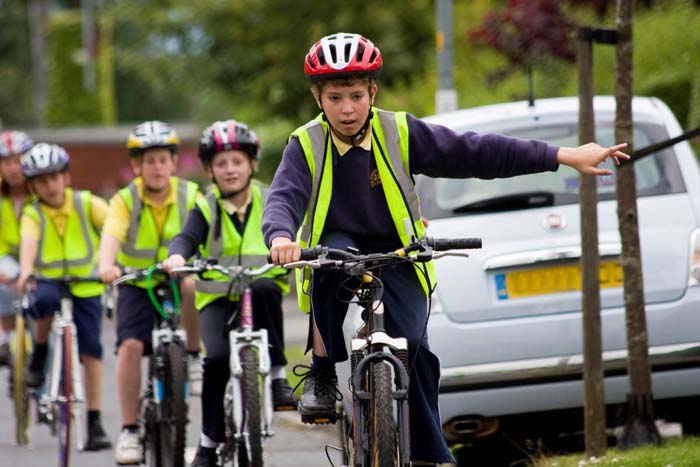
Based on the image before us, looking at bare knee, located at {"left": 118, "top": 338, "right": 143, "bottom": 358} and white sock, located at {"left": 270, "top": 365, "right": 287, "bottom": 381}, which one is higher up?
bare knee, located at {"left": 118, "top": 338, "right": 143, "bottom": 358}

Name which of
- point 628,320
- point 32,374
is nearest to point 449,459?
point 628,320

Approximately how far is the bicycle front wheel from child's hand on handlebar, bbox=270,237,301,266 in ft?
13.2

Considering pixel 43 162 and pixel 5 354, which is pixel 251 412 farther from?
pixel 5 354

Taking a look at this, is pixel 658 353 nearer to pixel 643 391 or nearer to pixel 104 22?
pixel 643 391

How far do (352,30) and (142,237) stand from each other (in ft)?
55.4

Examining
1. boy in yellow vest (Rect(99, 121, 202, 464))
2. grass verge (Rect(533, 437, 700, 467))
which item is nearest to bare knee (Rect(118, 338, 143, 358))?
boy in yellow vest (Rect(99, 121, 202, 464))

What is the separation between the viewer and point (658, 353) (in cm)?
750

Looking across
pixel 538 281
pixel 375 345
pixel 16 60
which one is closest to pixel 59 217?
pixel 538 281

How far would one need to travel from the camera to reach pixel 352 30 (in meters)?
25.4

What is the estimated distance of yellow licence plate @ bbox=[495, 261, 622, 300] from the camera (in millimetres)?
7523

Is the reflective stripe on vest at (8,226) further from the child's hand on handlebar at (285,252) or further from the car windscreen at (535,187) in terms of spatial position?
the child's hand on handlebar at (285,252)

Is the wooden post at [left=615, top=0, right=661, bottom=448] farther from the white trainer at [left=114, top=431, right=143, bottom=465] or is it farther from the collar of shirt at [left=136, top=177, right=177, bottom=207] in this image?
the collar of shirt at [left=136, top=177, right=177, bottom=207]

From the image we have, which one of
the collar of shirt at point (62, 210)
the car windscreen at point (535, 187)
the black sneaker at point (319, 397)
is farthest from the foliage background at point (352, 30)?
the black sneaker at point (319, 397)

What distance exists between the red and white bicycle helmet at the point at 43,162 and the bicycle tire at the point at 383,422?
191 inches
